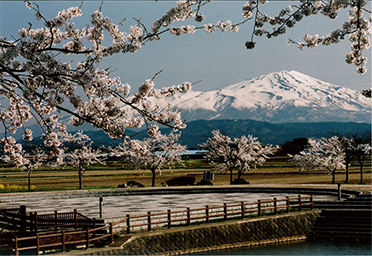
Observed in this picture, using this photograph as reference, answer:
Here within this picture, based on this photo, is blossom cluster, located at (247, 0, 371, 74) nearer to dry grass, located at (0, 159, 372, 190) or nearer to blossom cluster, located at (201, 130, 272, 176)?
dry grass, located at (0, 159, 372, 190)

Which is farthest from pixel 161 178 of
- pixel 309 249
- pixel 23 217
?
pixel 23 217

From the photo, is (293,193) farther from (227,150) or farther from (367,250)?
(227,150)

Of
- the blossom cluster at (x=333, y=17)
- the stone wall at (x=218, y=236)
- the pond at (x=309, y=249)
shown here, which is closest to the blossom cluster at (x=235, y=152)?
the stone wall at (x=218, y=236)

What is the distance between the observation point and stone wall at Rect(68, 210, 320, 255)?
21320 millimetres

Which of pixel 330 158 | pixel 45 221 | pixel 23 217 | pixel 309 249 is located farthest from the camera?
pixel 330 158

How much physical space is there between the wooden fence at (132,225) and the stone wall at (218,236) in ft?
1.90

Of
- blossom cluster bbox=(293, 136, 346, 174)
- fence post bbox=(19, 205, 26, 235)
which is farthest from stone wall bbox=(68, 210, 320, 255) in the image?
blossom cluster bbox=(293, 136, 346, 174)

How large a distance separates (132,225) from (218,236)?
535 cm

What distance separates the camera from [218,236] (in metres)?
25.3

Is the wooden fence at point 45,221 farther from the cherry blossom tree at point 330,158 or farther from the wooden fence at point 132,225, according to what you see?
the cherry blossom tree at point 330,158

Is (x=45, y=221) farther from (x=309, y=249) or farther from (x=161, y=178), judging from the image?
(x=161, y=178)

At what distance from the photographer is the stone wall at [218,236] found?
2132 centimetres

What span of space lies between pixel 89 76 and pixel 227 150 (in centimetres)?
5321

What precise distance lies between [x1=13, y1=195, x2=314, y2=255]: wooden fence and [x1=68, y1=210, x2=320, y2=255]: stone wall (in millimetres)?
581
